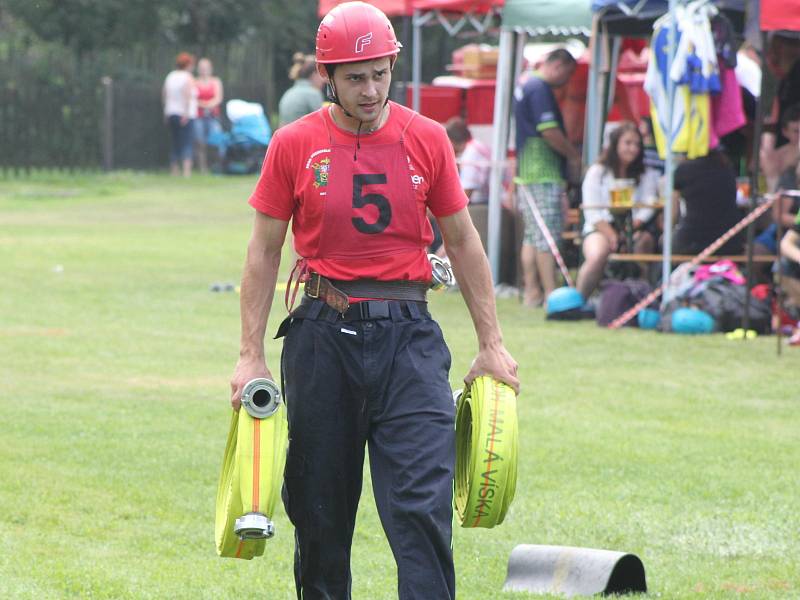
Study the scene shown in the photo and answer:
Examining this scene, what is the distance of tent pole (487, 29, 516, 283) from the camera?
16.3 metres

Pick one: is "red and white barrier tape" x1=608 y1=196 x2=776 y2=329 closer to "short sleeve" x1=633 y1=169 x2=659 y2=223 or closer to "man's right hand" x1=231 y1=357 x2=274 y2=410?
"short sleeve" x1=633 y1=169 x2=659 y2=223

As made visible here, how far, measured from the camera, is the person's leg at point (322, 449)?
498 cm

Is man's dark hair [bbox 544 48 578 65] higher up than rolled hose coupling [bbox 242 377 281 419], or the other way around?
man's dark hair [bbox 544 48 578 65]

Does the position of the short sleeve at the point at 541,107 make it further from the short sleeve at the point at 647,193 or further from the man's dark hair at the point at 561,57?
the short sleeve at the point at 647,193

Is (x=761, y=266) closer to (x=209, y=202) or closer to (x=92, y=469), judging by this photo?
(x=92, y=469)

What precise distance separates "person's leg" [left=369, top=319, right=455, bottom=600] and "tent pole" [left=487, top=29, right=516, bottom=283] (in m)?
11.5

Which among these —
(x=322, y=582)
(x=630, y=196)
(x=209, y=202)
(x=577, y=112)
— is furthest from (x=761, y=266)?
(x=209, y=202)

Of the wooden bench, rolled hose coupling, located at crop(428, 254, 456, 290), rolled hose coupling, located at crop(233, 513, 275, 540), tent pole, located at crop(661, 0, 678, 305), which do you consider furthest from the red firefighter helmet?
the wooden bench

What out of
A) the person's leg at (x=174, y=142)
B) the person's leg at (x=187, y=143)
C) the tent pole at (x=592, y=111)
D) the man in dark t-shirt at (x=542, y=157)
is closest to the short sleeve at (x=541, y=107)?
the man in dark t-shirt at (x=542, y=157)

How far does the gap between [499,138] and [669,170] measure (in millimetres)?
3006

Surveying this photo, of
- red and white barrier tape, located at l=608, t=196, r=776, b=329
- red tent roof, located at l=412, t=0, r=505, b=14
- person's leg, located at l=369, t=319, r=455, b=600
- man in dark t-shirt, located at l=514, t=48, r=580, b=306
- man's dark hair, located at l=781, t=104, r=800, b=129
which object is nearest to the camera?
person's leg, located at l=369, t=319, r=455, b=600

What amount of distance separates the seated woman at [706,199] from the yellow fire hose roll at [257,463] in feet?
31.4

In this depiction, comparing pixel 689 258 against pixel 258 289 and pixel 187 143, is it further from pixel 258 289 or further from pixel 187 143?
pixel 187 143

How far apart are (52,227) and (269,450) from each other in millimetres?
19631
